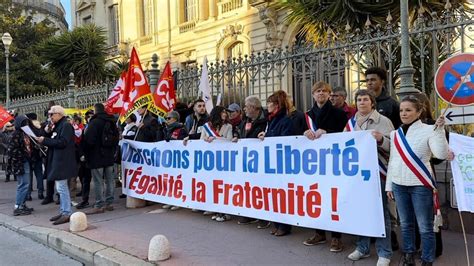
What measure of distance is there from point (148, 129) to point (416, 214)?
499cm

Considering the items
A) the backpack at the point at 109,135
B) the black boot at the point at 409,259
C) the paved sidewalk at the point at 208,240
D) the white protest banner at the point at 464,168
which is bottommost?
the paved sidewalk at the point at 208,240

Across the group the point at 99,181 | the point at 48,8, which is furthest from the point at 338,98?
the point at 48,8

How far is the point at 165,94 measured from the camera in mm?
8555

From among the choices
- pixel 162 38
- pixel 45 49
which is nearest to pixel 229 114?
pixel 45 49

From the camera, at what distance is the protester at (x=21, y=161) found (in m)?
7.70

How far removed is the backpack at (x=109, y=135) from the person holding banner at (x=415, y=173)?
191 inches

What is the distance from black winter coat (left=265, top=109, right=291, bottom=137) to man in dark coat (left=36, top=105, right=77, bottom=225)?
3187 millimetres

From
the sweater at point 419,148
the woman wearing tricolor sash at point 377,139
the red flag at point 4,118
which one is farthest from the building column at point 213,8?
the sweater at point 419,148

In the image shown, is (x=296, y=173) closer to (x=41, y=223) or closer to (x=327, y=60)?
(x=327, y=60)

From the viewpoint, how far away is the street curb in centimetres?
493

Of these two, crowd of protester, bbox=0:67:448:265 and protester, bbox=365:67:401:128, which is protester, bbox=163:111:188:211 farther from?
protester, bbox=365:67:401:128

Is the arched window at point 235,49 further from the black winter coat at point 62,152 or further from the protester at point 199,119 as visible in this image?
the black winter coat at point 62,152

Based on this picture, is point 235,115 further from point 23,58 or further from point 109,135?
point 23,58

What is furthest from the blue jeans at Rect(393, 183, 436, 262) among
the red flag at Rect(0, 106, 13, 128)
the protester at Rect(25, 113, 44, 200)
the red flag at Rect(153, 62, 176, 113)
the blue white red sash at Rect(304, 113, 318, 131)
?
the red flag at Rect(0, 106, 13, 128)
